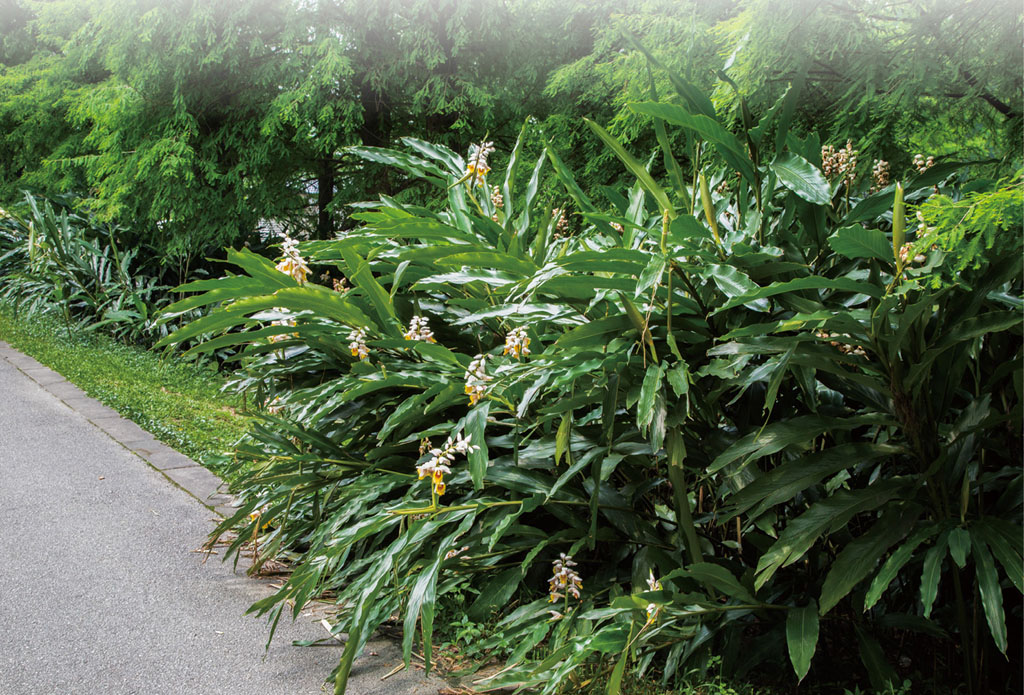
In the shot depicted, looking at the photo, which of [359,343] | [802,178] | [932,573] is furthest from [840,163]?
[359,343]

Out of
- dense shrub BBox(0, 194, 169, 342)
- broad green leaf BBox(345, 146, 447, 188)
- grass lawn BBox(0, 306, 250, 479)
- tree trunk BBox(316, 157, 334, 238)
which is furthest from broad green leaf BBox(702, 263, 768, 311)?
dense shrub BBox(0, 194, 169, 342)

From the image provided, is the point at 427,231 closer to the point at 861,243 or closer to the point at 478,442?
the point at 478,442

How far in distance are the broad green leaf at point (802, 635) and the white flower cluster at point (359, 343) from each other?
1482 millimetres

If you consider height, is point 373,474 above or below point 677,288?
below

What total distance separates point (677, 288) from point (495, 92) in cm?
457

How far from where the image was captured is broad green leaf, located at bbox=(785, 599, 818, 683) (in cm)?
201

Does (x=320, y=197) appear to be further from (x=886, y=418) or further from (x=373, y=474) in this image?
(x=886, y=418)

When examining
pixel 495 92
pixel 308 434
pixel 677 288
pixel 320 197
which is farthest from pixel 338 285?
pixel 320 197

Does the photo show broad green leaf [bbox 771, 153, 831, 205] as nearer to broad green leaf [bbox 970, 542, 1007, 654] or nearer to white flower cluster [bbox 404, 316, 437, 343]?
broad green leaf [bbox 970, 542, 1007, 654]

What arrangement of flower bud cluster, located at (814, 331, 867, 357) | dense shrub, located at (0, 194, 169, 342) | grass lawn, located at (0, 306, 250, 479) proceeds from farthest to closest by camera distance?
dense shrub, located at (0, 194, 169, 342), grass lawn, located at (0, 306, 250, 479), flower bud cluster, located at (814, 331, 867, 357)

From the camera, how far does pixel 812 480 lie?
6.95 feet

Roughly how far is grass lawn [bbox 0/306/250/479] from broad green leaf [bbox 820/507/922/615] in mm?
3091

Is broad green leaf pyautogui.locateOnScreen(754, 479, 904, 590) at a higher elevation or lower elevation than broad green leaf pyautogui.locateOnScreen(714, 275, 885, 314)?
lower

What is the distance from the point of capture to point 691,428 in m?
2.51
